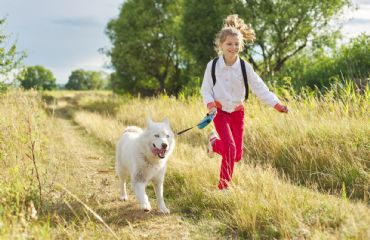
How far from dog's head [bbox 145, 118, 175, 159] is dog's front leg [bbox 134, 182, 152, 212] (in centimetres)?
43

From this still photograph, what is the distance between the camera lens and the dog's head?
4.83 metres

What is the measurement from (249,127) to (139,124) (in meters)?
5.44

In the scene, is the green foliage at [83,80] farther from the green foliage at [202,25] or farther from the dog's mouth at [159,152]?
the dog's mouth at [159,152]

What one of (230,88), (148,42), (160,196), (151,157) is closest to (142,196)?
(160,196)

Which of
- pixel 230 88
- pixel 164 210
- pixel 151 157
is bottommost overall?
pixel 164 210

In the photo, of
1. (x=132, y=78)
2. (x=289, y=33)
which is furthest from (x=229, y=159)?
(x=132, y=78)

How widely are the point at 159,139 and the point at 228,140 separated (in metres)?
0.90

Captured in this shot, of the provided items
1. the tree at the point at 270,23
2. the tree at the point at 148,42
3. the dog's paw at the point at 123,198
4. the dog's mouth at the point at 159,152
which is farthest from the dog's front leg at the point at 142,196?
the tree at the point at 148,42

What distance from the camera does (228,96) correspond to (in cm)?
520

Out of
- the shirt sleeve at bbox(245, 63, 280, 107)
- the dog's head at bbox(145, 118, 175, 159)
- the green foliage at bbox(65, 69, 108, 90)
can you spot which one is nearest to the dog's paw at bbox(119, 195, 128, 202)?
the dog's head at bbox(145, 118, 175, 159)

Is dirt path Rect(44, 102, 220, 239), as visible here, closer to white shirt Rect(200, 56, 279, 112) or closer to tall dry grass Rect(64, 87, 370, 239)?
tall dry grass Rect(64, 87, 370, 239)

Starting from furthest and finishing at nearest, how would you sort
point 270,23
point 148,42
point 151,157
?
point 148,42 < point 270,23 < point 151,157

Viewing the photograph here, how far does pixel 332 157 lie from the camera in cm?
Result: 599

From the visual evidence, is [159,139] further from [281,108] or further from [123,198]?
[281,108]
